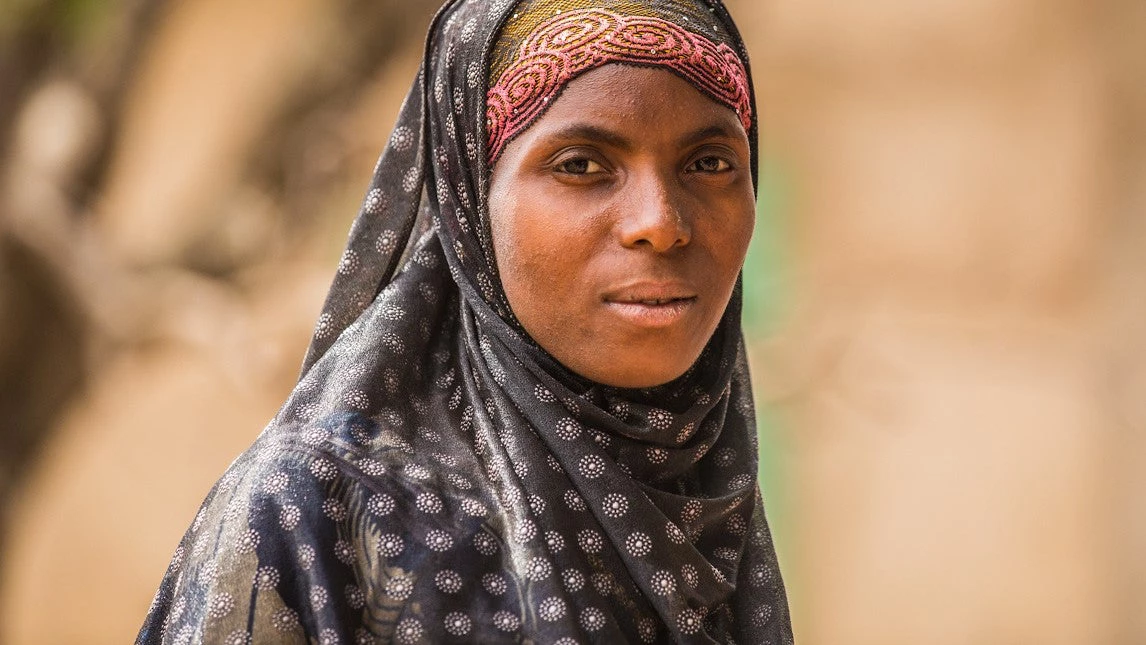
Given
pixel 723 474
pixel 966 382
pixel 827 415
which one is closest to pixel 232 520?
pixel 723 474

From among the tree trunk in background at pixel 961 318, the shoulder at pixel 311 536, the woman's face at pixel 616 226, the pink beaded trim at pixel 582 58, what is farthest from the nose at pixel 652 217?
the tree trunk in background at pixel 961 318

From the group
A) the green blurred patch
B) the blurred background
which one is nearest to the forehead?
the blurred background

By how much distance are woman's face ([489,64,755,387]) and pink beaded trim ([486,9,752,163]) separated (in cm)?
2

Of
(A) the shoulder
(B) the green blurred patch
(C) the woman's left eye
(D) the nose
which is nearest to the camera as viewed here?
(A) the shoulder

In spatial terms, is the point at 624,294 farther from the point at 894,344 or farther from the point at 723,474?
the point at 894,344

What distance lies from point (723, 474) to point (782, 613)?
0.23 meters

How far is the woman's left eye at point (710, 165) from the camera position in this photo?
6.15ft

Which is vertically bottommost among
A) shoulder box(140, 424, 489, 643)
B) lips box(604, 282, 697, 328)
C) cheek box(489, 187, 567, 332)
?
shoulder box(140, 424, 489, 643)

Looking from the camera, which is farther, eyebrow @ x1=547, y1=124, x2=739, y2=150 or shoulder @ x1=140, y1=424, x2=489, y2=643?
eyebrow @ x1=547, y1=124, x2=739, y2=150

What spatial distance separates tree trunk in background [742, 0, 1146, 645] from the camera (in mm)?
5129

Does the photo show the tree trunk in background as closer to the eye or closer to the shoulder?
the eye

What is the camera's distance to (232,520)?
→ 1.67 metres

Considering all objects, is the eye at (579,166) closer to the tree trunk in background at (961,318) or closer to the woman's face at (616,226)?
the woman's face at (616,226)

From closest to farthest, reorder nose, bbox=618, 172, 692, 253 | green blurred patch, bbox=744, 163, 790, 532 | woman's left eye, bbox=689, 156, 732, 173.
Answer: nose, bbox=618, 172, 692, 253 → woman's left eye, bbox=689, 156, 732, 173 → green blurred patch, bbox=744, 163, 790, 532
